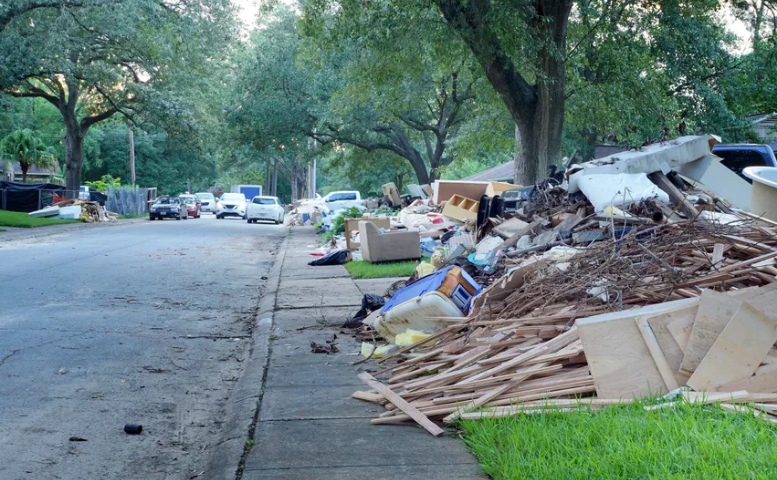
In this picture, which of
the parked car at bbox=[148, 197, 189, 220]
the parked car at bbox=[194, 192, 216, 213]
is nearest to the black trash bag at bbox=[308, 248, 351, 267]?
the parked car at bbox=[148, 197, 189, 220]

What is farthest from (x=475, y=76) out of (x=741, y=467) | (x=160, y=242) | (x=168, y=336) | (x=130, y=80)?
→ (x=130, y=80)

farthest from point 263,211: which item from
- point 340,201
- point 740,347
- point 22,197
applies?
point 740,347

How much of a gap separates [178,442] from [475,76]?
1643cm

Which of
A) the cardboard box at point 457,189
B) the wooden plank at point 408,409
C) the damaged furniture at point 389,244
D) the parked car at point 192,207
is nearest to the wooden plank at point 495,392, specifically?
the wooden plank at point 408,409

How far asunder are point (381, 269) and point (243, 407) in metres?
8.43

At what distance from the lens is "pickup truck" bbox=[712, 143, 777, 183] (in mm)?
15320

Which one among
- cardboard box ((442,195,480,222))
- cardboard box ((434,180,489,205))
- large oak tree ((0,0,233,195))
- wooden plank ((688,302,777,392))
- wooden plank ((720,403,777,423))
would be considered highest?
large oak tree ((0,0,233,195))

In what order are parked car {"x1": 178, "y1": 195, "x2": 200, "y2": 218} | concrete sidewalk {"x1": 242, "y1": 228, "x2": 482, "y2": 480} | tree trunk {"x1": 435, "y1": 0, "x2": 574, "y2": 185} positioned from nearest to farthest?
Result: concrete sidewalk {"x1": 242, "y1": 228, "x2": 482, "y2": 480} → tree trunk {"x1": 435, "y1": 0, "x2": 574, "y2": 185} → parked car {"x1": 178, "y1": 195, "x2": 200, "y2": 218}

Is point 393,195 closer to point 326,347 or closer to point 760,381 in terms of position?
point 326,347

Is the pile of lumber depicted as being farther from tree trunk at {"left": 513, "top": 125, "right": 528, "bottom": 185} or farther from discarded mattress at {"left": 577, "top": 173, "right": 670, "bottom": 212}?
tree trunk at {"left": 513, "top": 125, "right": 528, "bottom": 185}

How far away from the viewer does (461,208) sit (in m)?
16.7

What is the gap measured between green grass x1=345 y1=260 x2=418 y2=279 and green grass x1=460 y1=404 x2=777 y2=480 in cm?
906

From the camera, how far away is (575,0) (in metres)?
18.4

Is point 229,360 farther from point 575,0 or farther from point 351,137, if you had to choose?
point 351,137
